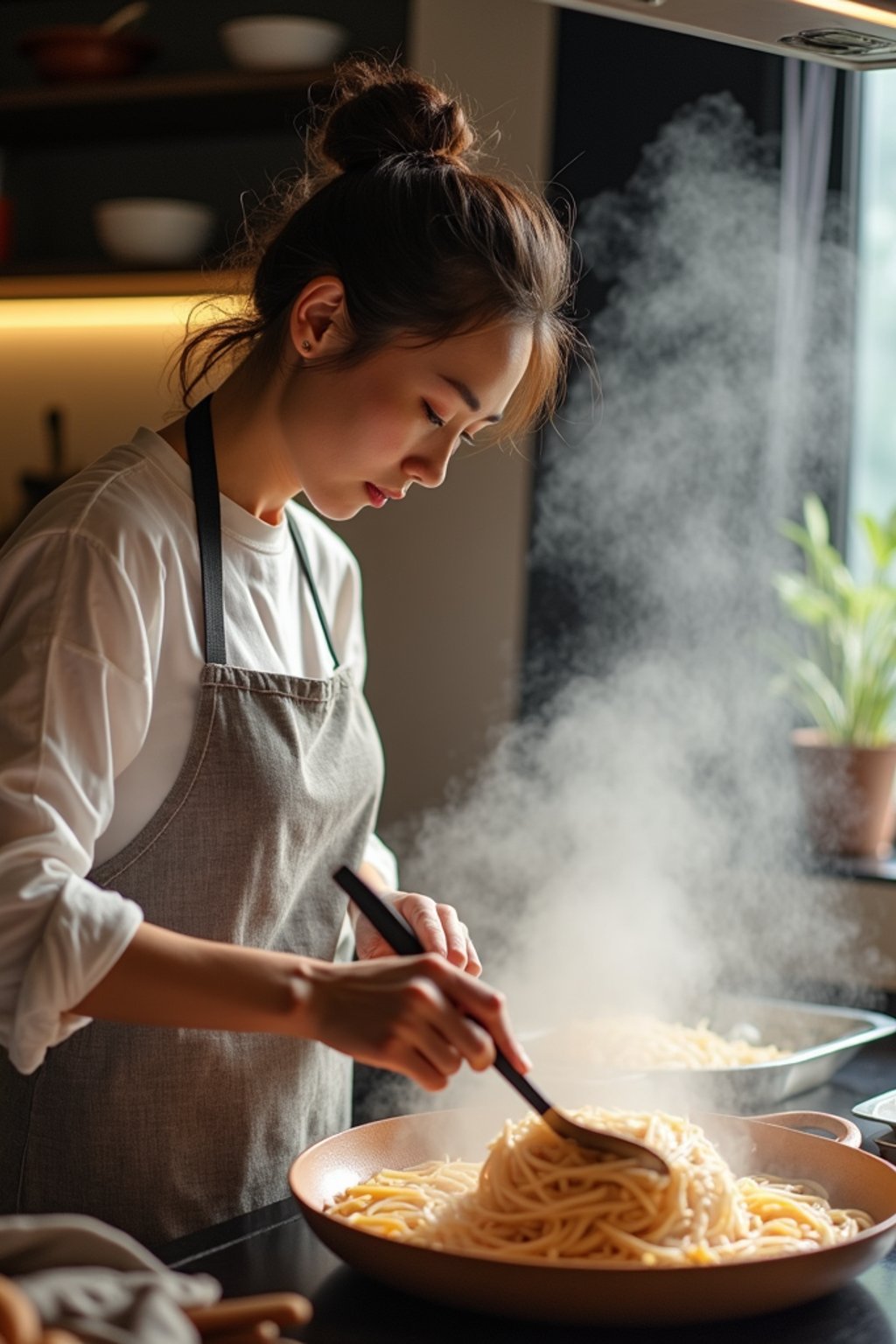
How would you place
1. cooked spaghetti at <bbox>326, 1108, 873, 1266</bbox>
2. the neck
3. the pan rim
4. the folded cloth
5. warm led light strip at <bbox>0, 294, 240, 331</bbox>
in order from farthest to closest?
1. warm led light strip at <bbox>0, 294, 240, 331</bbox>
2. the neck
3. cooked spaghetti at <bbox>326, 1108, 873, 1266</bbox>
4. the pan rim
5. the folded cloth

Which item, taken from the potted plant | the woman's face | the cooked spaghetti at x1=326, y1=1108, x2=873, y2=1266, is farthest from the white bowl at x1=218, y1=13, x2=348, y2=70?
the cooked spaghetti at x1=326, y1=1108, x2=873, y2=1266

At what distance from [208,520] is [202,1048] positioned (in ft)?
1.69

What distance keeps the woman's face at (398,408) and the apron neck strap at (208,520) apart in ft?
0.28

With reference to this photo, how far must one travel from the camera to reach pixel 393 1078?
2109 millimetres

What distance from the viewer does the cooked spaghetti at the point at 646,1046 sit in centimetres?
185

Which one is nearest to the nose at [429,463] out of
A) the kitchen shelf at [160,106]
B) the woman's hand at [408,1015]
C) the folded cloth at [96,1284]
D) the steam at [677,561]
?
the woman's hand at [408,1015]

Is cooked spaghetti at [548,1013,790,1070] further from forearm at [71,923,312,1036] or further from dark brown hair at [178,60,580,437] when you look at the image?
dark brown hair at [178,60,580,437]

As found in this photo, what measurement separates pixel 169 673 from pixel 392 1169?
50 centimetres

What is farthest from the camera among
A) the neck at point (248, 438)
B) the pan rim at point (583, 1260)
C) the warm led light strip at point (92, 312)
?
the warm led light strip at point (92, 312)

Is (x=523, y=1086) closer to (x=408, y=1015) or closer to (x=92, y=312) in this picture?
(x=408, y=1015)

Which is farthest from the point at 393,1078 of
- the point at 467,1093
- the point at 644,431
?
the point at 644,431

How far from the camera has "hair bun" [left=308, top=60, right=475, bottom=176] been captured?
63.8 inches

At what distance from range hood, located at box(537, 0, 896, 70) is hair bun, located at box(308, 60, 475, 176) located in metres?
0.32

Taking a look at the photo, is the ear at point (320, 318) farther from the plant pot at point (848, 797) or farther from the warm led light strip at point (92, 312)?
the warm led light strip at point (92, 312)
